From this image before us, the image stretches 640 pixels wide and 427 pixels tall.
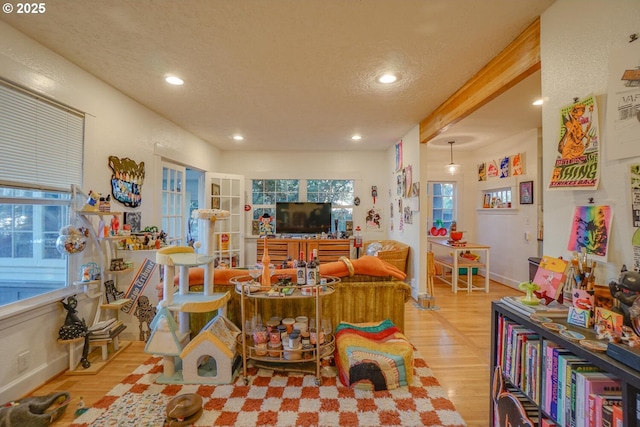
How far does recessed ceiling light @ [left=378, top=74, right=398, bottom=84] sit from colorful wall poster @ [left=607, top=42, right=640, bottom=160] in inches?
59.8

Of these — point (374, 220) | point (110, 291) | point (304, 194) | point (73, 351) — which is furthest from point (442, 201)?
point (73, 351)

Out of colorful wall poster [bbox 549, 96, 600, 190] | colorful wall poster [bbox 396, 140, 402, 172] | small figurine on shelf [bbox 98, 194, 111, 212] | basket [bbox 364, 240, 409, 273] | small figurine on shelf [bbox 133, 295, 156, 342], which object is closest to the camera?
Result: colorful wall poster [bbox 549, 96, 600, 190]

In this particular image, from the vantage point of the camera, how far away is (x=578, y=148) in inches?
56.1

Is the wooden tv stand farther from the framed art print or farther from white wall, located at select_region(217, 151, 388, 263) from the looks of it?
the framed art print

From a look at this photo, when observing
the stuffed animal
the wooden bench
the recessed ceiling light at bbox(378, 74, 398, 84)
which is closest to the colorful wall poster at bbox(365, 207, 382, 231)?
the wooden bench

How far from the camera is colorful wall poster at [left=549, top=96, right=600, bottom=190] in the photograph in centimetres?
134

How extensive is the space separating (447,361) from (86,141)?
3.68 metres

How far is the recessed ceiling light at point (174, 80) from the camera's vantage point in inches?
102

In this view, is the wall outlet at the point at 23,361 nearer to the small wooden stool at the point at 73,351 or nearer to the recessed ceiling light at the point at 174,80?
the small wooden stool at the point at 73,351

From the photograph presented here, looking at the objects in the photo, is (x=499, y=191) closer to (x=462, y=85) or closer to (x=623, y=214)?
(x=462, y=85)

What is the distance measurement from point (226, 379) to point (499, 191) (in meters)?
5.35

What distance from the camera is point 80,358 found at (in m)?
2.32

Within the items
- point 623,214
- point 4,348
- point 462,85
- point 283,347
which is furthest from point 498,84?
point 4,348
